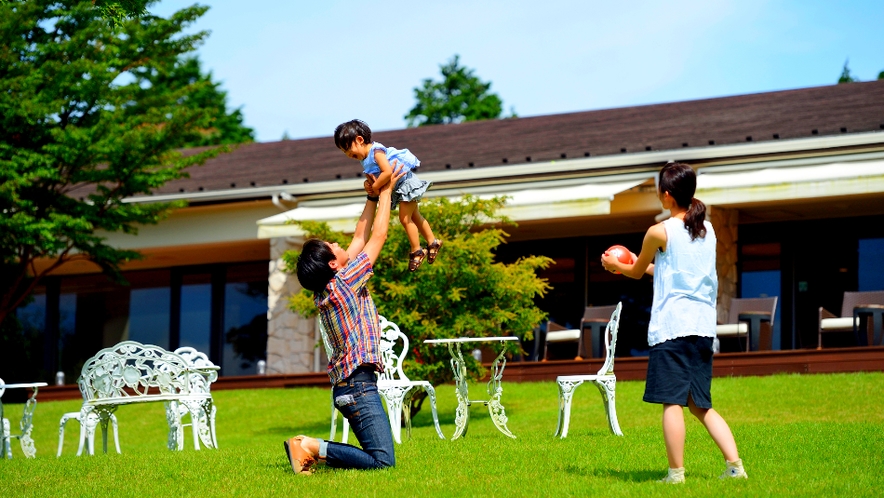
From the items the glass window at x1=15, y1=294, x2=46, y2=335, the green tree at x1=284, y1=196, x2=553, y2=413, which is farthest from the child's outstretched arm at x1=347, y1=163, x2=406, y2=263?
the glass window at x1=15, y1=294, x2=46, y2=335

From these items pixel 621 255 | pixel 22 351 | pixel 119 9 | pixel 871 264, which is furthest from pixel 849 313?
pixel 22 351

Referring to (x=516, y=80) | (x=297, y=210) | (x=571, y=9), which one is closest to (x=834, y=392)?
(x=297, y=210)

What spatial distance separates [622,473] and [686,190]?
1672mm

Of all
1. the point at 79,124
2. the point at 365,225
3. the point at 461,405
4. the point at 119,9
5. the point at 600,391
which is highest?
the point at 79,124

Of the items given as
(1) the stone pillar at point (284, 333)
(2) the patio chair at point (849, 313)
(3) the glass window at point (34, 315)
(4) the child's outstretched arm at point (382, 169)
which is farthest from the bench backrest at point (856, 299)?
(3) the glass window at point (34, 315)

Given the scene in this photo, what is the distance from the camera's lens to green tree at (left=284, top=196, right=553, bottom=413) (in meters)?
11.5

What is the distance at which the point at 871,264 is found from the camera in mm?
15758

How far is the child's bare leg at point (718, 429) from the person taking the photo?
17.0 ft

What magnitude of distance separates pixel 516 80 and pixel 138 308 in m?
19.2

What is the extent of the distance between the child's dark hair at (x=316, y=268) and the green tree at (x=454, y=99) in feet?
108

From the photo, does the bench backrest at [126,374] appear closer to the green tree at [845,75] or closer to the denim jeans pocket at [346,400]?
the denim jeans pocket at [346,400]

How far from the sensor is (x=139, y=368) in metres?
8.79

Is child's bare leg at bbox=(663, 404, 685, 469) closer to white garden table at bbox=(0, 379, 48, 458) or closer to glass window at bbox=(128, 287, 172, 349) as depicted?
white garden table at bbox=(0, 379, 48, 458)

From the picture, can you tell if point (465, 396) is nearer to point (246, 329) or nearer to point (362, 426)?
point (362, 426)
